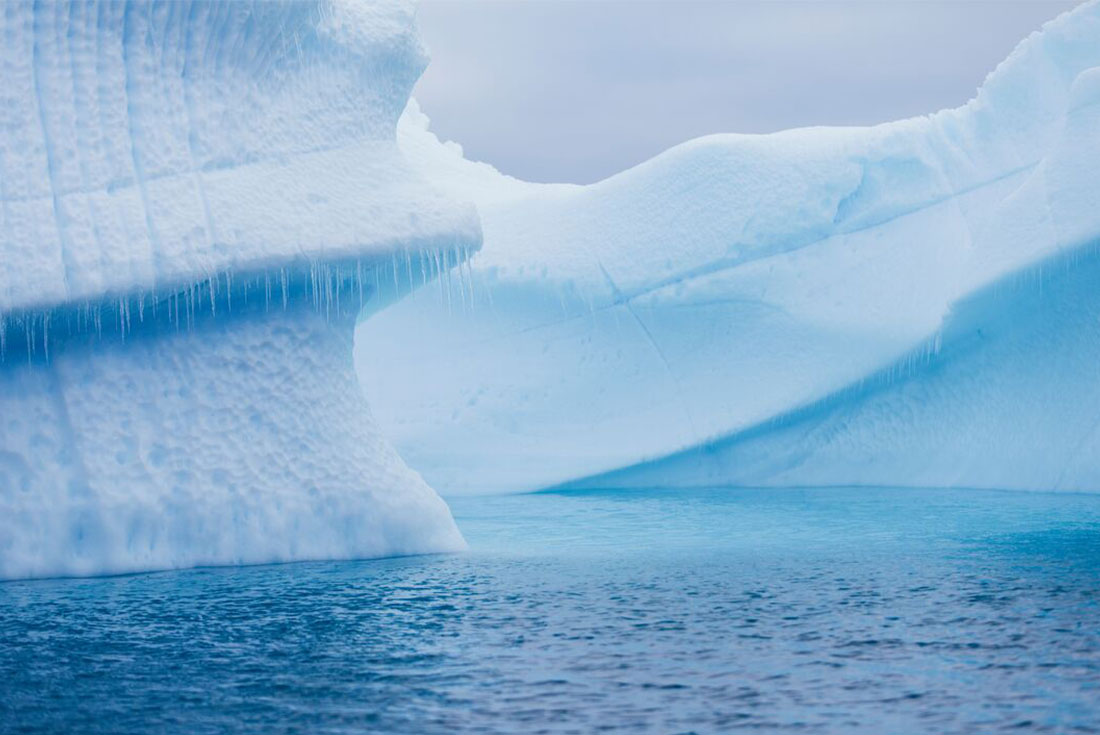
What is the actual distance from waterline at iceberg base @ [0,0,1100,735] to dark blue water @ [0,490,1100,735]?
3 cm

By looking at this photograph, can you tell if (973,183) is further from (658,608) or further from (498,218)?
(658,608)

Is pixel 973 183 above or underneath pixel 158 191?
above

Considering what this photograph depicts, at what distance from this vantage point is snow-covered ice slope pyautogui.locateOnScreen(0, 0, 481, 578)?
7746 millimetres

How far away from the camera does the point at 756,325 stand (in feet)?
44.1

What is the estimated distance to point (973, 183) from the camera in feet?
44.9

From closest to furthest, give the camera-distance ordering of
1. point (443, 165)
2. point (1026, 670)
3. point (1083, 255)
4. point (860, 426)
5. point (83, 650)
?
1. point (1026, 670)
2. point (83, 650)
3. point (1083, 255)
4. point (860, 426)
5. point (443, 165)

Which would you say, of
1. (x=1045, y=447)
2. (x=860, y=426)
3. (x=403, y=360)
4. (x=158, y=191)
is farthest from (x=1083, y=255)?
(x=158, y=191)

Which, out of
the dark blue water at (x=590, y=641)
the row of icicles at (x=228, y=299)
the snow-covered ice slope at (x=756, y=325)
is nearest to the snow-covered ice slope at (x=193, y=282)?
the row of icicles at (x=228, y=299)

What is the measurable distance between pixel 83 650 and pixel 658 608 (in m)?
2.45

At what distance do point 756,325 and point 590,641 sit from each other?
7.96 metres

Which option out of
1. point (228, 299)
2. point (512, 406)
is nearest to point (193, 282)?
point (228, 299)

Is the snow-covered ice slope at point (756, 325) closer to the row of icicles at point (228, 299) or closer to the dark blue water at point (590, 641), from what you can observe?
the dark blue water at point (590, 641)

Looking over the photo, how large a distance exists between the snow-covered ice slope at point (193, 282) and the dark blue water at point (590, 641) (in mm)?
365

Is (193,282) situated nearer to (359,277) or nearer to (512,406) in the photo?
(359,277)
